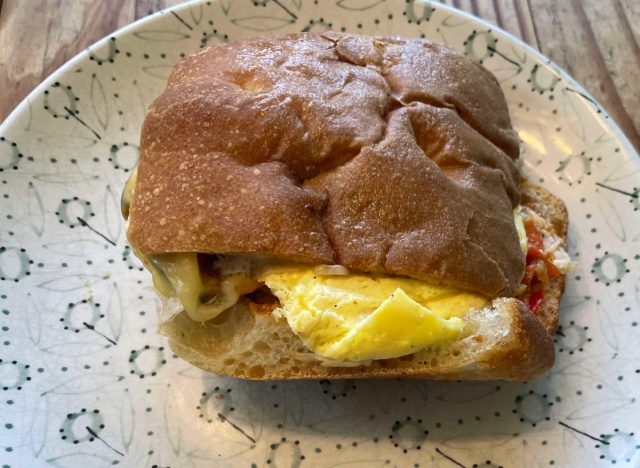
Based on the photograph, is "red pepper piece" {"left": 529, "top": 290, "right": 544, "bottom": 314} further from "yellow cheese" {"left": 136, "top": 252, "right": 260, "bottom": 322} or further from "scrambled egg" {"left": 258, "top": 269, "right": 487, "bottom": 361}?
"yellow cheese" {"left": 136, "top": 252, "right": 260, "bottom": 322}

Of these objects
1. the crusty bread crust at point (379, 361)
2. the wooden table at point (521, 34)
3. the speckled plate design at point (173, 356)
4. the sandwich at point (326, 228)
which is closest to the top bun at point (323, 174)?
the sandwich at point (326, 228)

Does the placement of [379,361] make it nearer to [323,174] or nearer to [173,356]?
[323,174]

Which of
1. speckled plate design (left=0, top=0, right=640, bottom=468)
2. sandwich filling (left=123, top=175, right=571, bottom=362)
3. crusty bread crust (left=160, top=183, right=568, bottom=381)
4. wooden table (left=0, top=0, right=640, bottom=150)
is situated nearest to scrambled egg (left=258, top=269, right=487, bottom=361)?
sandwich filling (left=123, top=175, right=571, bottom=362)

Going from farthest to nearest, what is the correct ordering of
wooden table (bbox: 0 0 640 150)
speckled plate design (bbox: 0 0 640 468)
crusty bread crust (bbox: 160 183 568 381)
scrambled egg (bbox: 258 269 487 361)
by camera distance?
wooden table (bbox: 0 0 640 150) → speckled plate design (bbox: 0 0 640 468) → crusty bread crust (bbox: 160 183 568 381) → scrambled egg (bbox: 258 269 487 361)

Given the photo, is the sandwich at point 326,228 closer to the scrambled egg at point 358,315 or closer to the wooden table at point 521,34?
the scrambled egg at point 358,315

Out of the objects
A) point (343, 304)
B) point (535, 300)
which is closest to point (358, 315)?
point (343, 304)

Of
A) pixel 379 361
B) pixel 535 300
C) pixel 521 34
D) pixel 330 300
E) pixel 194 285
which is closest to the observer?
pixel 330 300

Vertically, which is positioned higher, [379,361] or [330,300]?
[330,300]
